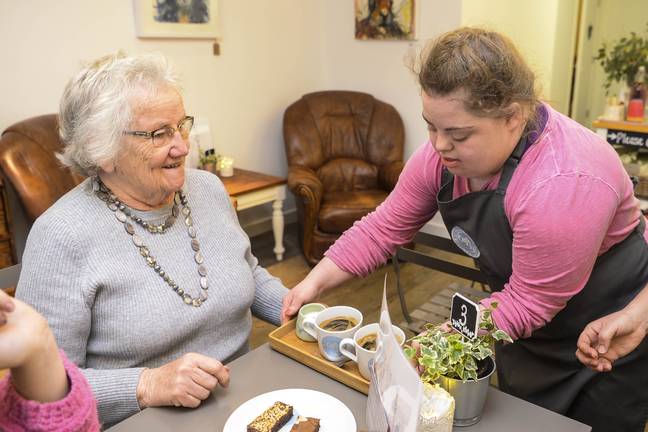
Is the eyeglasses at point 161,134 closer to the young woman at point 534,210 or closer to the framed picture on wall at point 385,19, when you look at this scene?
the young woman at point 534,210

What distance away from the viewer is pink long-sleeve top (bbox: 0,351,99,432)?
2.20 feet

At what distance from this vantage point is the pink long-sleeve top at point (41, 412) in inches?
26.4

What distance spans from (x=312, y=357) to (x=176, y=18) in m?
3.07

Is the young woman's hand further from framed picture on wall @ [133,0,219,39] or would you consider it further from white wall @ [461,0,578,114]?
framed picture on wall @ [133,0,219,39]

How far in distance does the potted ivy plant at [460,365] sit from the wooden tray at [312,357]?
0.17 metres

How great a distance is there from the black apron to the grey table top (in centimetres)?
35

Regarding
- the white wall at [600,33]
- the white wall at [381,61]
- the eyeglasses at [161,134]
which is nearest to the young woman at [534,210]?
the eyeglasses at [161,134]

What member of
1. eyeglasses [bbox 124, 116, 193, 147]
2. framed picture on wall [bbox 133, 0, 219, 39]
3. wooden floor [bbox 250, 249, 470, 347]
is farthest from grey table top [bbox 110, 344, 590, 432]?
framed picture on wall [bbox 133, 0, 219, 39]

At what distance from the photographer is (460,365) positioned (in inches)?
37.9

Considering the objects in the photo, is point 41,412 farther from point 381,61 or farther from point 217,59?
point 381,61

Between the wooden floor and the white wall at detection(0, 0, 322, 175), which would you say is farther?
the wooden floor

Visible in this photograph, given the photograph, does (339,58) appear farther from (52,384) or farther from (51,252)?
(52,384)

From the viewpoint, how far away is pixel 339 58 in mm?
4637

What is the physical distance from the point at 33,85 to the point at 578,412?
3108 mm
